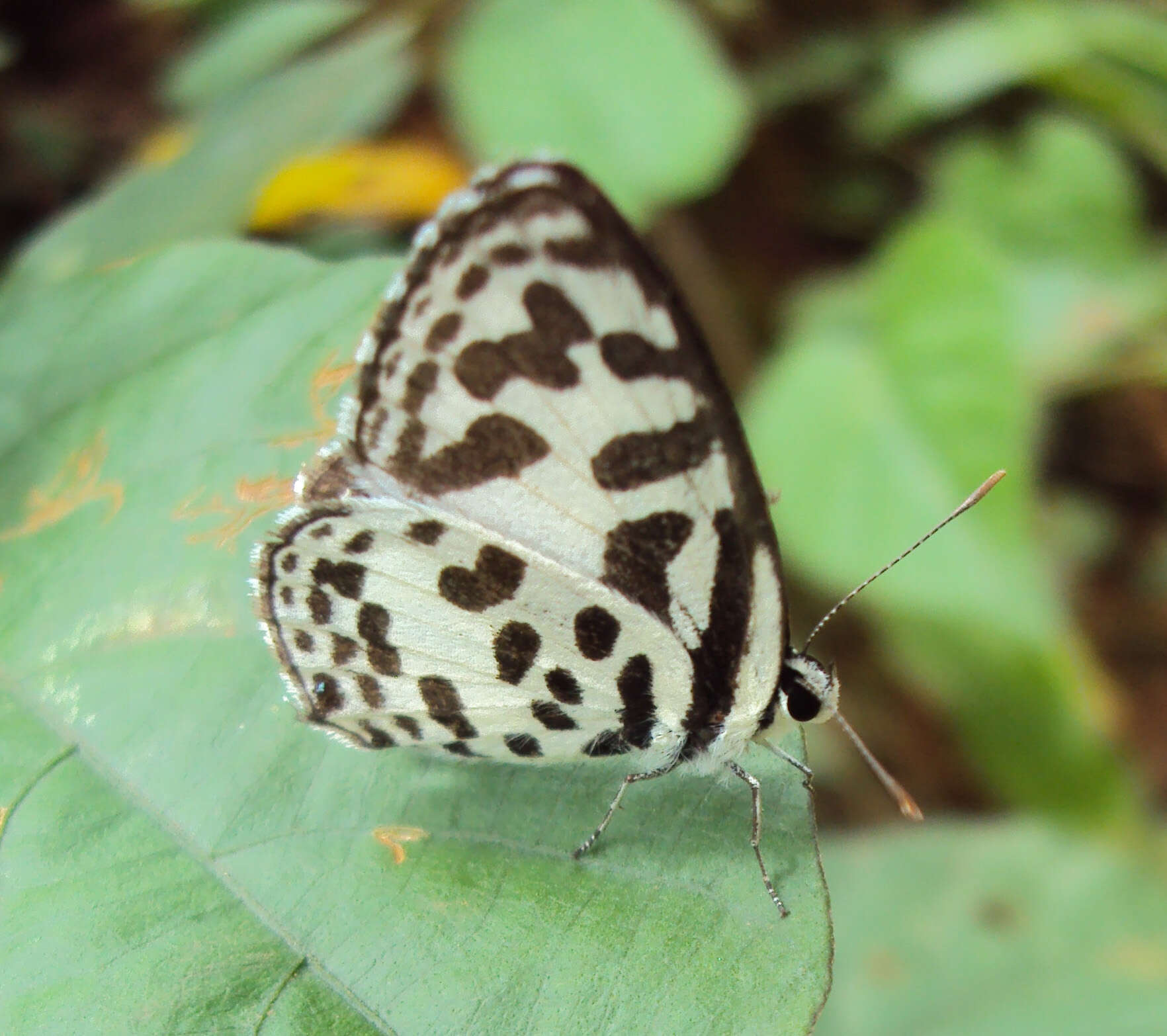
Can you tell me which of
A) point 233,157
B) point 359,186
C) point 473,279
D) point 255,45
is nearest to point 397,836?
point 473,279

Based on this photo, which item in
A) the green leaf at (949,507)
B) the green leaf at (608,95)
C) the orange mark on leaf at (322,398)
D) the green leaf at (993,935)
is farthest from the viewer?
the green leaf at (608,95)

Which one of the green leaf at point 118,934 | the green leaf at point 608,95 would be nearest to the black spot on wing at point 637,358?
the green leaf at point 118,934

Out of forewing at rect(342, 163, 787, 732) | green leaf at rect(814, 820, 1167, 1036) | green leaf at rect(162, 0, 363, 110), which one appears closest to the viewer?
forewing at rect(342, 163, 787, 732)

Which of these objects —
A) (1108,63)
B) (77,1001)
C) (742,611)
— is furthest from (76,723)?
(1108,63)

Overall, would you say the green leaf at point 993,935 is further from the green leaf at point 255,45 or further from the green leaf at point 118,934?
the green leaf at point 255,45

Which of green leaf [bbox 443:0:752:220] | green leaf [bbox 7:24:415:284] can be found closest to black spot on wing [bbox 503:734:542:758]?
green leaf [bbox 7:24:415:284]

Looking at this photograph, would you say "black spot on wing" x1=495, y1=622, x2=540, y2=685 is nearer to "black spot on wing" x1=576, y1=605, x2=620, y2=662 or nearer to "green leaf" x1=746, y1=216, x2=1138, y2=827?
"black spot on wing" x1=576, y1=605, x2=620, y2=662

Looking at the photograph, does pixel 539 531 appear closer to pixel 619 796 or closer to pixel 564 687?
pixel 564 687
